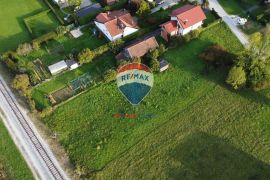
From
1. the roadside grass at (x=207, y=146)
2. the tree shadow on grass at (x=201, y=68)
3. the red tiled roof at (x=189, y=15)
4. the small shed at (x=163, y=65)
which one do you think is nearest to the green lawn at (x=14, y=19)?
the small shed at (x=163, y=65)

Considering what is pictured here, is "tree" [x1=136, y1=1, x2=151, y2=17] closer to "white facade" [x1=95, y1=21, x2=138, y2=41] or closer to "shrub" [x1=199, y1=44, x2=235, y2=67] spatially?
"white facade" [x1=95, y1=21, x2=138, y2=41]

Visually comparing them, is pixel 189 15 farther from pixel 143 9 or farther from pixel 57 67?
pixel 57 67

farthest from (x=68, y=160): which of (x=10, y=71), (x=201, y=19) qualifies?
(x=201, y=19)

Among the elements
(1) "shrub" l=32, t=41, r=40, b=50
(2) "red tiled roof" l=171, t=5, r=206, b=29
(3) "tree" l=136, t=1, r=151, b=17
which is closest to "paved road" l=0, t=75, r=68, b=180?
(1) "shrub" l=32, t=41, r=40, b=50

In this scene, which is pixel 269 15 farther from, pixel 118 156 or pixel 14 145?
pixel 14 145

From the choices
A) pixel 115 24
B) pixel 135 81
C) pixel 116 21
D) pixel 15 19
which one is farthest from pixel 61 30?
pixel 135 81

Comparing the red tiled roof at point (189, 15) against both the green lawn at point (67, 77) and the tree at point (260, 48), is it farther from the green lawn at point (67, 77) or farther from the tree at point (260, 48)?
the green lawn at point (67, 77)

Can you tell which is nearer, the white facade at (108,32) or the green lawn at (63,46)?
the green lawn at (63,46)
